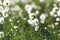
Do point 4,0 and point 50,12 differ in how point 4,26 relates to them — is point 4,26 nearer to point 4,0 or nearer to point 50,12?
point 4,0

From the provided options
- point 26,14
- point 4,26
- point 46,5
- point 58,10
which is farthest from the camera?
point 46,5

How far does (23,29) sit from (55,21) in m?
0.59

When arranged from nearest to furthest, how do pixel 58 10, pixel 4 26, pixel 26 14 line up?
1. pixel 4 26
2. pixel 58 10
3. pixel 26 14

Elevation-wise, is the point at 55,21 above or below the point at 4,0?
below

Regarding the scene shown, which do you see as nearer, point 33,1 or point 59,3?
point 59,3

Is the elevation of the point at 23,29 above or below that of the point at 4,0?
below

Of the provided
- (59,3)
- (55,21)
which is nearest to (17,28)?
(55,21)

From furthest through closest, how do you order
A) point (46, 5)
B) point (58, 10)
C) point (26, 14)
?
point (46, 5) → point (26, 14) → point (58, 10)

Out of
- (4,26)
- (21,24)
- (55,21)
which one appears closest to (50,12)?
(55,21)

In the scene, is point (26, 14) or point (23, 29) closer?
point (23, 29)

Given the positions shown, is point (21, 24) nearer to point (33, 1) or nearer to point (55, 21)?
point (55, 21)

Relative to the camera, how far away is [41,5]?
17.3 ft

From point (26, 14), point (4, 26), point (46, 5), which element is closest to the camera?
point (4, 26)

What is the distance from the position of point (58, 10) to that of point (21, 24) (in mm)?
593
